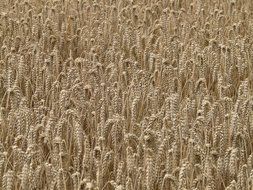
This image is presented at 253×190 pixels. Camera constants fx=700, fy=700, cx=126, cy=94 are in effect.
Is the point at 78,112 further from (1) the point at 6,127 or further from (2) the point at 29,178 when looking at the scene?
(2) the point at 29,178

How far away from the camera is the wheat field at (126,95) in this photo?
8.17 ft

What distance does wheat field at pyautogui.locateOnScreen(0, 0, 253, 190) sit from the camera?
2.49 metres

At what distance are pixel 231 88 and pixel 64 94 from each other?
0.99 metres

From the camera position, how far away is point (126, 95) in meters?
3.15

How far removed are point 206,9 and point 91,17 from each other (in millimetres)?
834

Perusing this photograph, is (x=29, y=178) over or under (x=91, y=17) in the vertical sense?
under

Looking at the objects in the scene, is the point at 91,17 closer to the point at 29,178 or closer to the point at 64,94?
the point at 64,94

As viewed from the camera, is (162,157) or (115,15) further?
(115,15)

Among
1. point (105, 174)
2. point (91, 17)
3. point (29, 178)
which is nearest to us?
point (29, 178)

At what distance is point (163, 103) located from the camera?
320 centimetres

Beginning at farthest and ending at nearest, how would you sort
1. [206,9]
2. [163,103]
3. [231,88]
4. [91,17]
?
[206,9] → [91,17] → [231,88] → [163,103]

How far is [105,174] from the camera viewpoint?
8.55 ft

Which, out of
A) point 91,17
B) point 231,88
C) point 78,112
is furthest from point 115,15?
point 78,112

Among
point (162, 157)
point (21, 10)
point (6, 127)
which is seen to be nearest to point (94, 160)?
point (162, 157)
